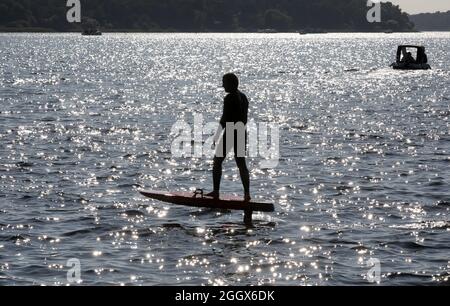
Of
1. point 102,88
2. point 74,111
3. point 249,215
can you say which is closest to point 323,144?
point 249,215

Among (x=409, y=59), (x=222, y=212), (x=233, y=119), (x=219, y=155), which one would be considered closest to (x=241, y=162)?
(x=219, y=155)

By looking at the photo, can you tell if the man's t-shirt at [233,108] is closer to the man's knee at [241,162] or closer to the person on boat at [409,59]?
the man's knee at [241,162]

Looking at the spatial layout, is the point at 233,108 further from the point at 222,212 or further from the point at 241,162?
the point at 222,212

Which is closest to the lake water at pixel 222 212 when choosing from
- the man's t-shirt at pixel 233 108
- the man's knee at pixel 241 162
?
the man's knee at pixel 241 162

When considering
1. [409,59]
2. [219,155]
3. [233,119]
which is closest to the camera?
[233,119]

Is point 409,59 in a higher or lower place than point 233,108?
higher

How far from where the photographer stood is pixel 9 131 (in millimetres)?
34469

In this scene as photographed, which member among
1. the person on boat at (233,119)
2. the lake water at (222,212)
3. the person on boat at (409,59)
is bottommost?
the lake water at (222,212)

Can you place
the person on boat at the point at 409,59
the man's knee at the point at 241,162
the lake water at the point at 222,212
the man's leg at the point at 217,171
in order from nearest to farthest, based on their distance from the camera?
the lake water at the point at 222,212, the man's knee at the point at 241,162, the man's leg at the point at 217,171, the person on boat at the point at 409,59

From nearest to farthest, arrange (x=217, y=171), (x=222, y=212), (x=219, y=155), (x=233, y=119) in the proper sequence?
(x=233, y=119)
(x=219, y=155)
(x=217, y=171)
(x=222, y=212)

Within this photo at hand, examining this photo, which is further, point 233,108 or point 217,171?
point 217,171

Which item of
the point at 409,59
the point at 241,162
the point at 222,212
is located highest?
the point at 409,59

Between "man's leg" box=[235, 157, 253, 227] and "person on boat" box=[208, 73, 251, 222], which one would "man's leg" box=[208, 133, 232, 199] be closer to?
"person on boat" box=[208, 73, 251, 222]
